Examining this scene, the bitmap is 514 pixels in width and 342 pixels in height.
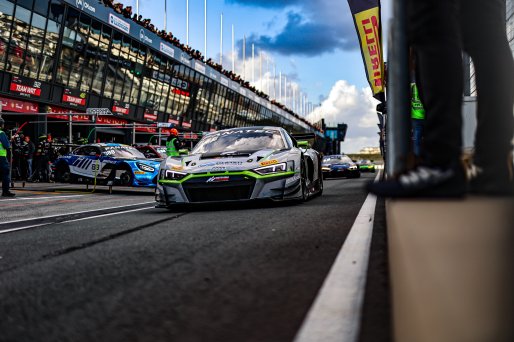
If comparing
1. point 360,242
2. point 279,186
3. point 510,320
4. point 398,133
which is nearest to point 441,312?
point 510,320

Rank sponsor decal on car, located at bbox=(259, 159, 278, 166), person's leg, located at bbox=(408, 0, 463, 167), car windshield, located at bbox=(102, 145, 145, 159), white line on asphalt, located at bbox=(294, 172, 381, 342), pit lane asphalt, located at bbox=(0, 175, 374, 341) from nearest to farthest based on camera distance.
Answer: person's leg, located at bbox=(408, 0, 463, 167), white line on asphalt, located at bbox=(294, 172, 381, 342), pit lane asphalt, located at bbox=(0, 175, 374, 341), sponsor decal on car, located at bbox=(259, 159, 278, 166), car windshield, located at bbox=(102, 145, 145, 159)

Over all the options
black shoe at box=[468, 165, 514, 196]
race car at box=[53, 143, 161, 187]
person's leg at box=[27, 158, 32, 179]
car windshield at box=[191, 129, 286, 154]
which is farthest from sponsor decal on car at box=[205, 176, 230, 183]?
person's leg at box=[27, 158, 32, 179]

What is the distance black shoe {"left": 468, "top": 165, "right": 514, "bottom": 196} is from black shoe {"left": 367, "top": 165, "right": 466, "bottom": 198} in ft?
0.12

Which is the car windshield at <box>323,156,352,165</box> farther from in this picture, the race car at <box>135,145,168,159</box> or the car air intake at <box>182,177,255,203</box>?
the car air intake at <box>182,177,255,203</box>

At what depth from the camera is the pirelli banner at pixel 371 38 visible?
10.8m

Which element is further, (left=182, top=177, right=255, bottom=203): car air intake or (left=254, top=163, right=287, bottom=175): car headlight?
(left=254, top=163, right=287, bottom=175): car headlight

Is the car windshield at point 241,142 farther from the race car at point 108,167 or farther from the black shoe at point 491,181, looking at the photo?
the black shoe at point 491,181

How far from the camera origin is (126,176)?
559 inches

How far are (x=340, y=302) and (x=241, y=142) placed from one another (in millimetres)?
6643

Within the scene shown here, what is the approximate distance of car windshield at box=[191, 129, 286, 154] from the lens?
8.38m

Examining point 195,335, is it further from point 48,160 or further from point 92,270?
point 48,160

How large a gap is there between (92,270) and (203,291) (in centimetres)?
89

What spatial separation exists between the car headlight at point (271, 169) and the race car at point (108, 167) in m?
7.10

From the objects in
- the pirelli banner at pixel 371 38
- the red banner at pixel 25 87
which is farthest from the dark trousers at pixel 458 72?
the red banner at pixel 25 87
